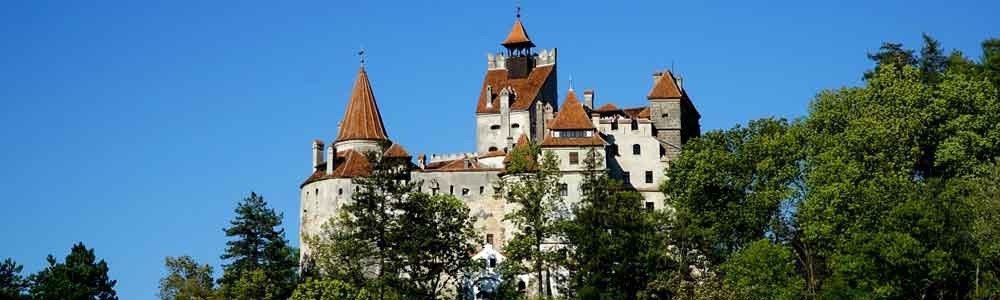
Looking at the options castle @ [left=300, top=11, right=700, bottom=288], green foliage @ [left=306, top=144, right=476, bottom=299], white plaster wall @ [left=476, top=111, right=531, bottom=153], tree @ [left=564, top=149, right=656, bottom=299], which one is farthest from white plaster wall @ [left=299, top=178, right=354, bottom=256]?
tree @ [left=564, top=149, right=656, bottom=299]

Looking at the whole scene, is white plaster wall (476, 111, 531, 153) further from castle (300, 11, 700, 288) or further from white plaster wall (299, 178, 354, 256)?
white plaster wall (299, 178, 354, 256)

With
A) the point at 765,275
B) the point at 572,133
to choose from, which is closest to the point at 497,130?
the point at 572,133

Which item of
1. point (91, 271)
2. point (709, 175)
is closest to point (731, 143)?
point (709, 175)

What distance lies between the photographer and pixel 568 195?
90875 millimetres

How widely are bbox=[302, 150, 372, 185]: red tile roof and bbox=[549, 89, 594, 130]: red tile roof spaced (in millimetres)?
11185

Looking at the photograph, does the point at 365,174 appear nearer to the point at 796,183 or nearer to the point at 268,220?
the point at 268,220

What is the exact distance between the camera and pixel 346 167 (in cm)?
9775

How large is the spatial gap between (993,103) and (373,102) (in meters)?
37.7

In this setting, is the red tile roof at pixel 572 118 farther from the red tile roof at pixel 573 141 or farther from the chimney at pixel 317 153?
the chimney at pixel 317 153

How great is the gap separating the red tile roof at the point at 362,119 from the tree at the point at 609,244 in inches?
803

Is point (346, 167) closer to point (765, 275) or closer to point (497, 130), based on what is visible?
point (497, 130)

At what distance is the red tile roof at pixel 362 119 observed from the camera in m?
101

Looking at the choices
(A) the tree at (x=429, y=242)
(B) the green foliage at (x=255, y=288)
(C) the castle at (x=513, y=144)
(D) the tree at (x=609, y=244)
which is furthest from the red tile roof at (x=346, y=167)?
(D) the tree at (x=609, y=244)

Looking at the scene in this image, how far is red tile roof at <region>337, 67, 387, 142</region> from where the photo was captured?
10100cm
